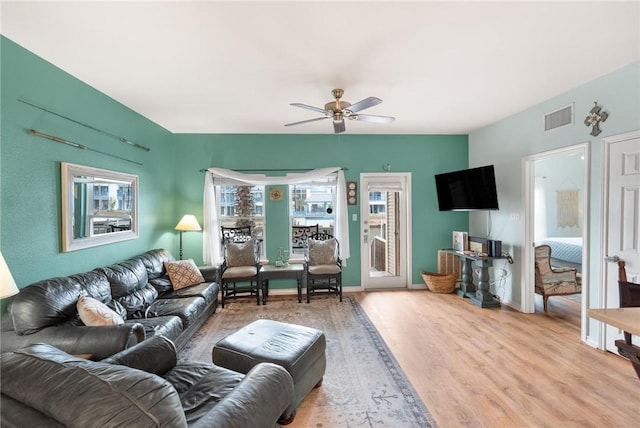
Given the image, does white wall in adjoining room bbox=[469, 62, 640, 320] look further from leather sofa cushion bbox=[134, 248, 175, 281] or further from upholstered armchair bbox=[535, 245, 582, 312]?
leather sofa cushion bbox=[134, 248, 175, 281]

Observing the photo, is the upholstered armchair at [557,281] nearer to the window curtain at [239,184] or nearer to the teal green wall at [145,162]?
the teal green wall at [145,162]

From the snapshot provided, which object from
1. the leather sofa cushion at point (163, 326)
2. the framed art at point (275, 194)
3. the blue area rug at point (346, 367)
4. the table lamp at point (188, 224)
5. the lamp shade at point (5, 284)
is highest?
the framed art at point (275, 194)

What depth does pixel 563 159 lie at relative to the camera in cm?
582

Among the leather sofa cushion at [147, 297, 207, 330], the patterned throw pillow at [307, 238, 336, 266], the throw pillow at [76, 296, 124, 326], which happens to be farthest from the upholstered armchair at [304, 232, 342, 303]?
the throw pillow at [76, 296, 124, 326]

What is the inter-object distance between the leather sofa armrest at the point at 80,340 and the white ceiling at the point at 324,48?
6.73 feet

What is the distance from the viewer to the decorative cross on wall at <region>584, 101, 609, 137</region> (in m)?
2.78

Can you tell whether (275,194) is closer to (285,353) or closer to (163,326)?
(163,326)

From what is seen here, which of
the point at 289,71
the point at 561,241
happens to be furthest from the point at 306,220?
the point at 561,241

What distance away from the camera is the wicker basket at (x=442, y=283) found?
468 centimetres

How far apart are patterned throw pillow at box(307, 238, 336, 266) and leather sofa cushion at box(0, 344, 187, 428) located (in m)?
3.63

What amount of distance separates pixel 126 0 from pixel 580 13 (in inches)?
111

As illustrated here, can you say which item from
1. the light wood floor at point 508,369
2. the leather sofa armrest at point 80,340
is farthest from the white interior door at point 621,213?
the leather sofa armrest at point 80,340

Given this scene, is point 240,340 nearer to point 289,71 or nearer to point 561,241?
point 289,71

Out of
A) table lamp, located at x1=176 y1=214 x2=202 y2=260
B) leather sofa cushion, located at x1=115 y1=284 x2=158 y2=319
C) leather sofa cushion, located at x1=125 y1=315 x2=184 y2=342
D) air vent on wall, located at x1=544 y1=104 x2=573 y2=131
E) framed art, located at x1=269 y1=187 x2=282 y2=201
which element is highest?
→ air vent on wall, located at x1=544 y1=104 x2=573 y2=131
